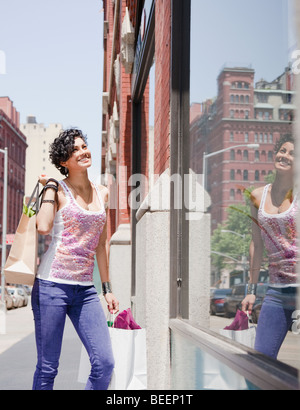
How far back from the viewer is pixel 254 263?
2680 mm

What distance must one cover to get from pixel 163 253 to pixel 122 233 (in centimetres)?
555

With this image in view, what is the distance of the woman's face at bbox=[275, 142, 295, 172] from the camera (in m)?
2.24

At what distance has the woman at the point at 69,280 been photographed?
12.9ft

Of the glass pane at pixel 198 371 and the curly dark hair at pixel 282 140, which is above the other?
the curly dark hair at pixel 282 140

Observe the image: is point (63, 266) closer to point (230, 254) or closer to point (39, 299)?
point (39, 299)

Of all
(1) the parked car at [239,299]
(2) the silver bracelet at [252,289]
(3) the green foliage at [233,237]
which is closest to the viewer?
(1) the parked car at [239,299]

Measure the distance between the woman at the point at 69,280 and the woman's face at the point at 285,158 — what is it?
6.49 feet

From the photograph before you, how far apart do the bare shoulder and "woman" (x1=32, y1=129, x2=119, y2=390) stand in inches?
65.0

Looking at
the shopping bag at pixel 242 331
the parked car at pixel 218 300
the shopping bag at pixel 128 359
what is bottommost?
the shopping bag at pixel 128 359

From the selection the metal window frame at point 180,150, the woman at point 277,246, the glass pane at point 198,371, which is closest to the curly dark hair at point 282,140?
the woman at point 277,246

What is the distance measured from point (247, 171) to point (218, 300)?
1044mm

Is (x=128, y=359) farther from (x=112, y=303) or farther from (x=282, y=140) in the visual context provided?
(x=282, y=140)

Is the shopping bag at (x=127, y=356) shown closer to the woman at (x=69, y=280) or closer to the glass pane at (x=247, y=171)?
the woman at (x=69, y=280)
